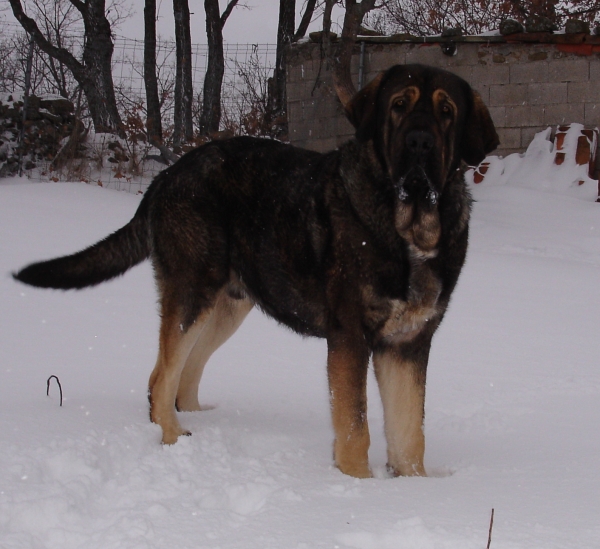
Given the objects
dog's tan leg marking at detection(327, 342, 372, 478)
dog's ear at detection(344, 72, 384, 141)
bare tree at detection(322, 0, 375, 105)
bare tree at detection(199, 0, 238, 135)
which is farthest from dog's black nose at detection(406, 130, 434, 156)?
bare tree at detection(199, 0, 238, 135)

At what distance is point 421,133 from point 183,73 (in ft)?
45.9

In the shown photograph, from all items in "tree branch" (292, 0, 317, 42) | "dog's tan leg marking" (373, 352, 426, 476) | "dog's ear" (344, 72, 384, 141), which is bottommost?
"dog's tan leg marking" (373, 352, 426, 476)

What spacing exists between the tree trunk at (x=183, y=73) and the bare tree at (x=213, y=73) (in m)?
0.36

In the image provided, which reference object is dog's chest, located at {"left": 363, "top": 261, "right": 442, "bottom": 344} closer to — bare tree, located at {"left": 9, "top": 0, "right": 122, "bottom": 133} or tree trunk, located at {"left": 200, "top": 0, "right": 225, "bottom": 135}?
bare tree, located at {"left": 9, "top": 0, "right": 122, "bottom": 133}

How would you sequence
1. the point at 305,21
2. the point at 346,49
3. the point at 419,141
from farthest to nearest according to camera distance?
the point at 305,21
the point at 346,49
the point at 419,141

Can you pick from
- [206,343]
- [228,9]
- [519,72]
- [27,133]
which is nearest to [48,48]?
[27,133]

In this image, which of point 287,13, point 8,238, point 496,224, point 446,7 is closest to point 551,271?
point 496,224

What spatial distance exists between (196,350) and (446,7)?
65.7ft

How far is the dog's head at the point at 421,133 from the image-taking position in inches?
119

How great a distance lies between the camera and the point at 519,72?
11.7m

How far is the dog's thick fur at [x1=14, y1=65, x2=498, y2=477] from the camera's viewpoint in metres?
3.12

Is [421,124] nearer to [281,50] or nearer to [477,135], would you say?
[477,135]

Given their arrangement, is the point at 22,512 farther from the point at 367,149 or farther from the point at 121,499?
the point at 367,149

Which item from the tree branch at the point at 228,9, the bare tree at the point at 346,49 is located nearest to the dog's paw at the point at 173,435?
the bare tree at the point at 346,49
